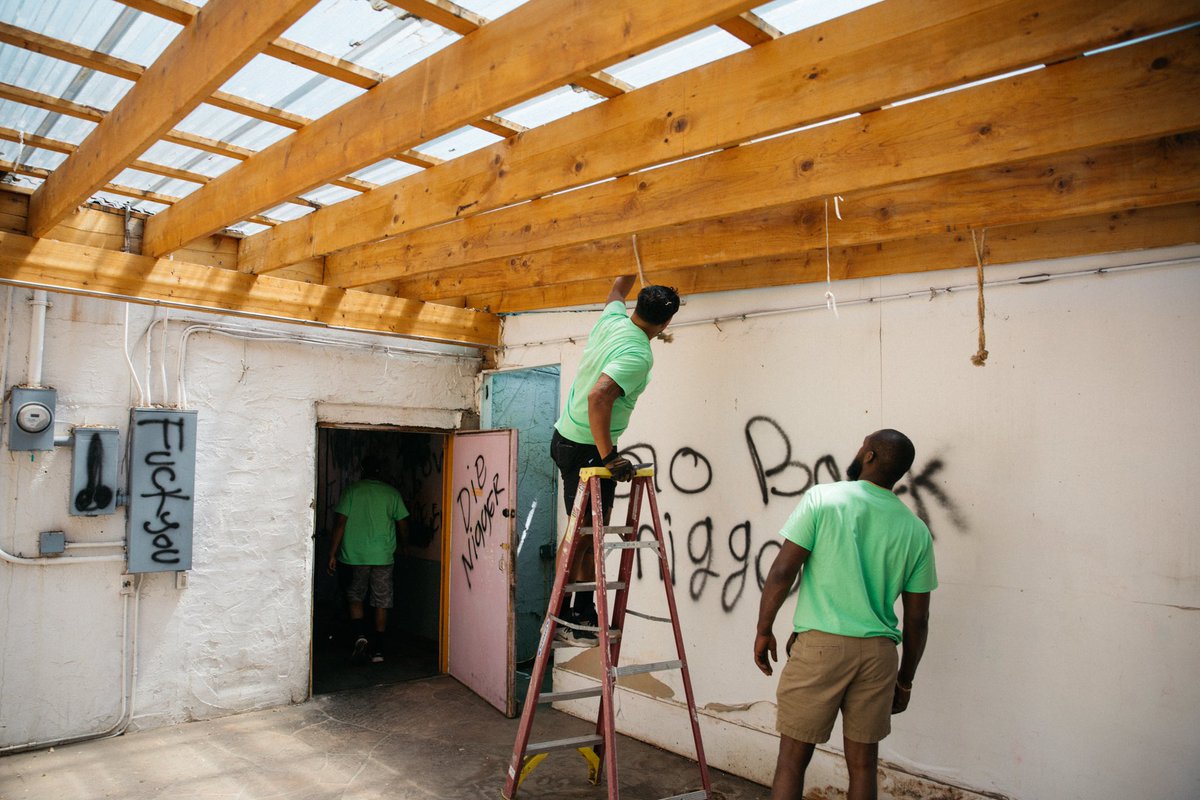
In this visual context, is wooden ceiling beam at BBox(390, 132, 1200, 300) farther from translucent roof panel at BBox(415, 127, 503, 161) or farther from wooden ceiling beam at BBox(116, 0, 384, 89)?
wooden ceiling beam at BBox(116, 0, 384, 89)

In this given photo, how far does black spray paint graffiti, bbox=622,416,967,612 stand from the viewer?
3912 millimetres

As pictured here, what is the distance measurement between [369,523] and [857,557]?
5.02m

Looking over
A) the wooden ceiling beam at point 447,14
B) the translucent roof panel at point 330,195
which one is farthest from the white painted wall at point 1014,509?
the translucent roof panel at point 330,195

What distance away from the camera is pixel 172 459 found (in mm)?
4930

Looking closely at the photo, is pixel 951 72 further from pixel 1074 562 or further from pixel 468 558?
pixel 468 558

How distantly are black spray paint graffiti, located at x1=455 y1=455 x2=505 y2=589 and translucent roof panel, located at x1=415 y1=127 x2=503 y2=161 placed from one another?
99.6 inches

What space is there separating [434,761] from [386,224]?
310 centimetres

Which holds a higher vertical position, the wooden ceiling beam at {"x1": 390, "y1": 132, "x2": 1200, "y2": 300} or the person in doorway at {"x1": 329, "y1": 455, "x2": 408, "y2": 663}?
the wooden ceiling beam at {"x1": 390, "y1": 132, "x2": 1200, "y2": 300}

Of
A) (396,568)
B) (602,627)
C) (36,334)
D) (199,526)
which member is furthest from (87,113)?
(396,568)

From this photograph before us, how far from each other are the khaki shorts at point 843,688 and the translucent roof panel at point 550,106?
92.8 inches

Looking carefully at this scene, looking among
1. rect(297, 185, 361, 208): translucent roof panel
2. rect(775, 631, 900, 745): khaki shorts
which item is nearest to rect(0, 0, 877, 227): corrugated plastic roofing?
rect(297, 185, 361, 208): translucent roof panel

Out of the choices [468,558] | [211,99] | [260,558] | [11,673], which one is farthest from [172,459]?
[211,99]

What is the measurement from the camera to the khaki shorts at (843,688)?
2967mm

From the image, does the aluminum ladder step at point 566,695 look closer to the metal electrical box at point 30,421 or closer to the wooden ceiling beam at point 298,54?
the wooden ceiling beam at point 298,54
